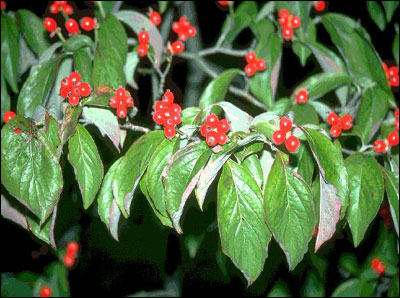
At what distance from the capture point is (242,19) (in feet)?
5.65

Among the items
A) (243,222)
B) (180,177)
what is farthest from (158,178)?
(243,222)

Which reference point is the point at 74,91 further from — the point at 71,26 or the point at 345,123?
the point at 345,123

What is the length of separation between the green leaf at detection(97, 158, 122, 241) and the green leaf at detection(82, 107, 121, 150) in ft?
0.16

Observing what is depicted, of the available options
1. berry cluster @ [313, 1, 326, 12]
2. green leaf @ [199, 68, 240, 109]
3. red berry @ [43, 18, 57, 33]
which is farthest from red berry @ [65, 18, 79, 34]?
berry cluster @ [313, 1, 326, 12]

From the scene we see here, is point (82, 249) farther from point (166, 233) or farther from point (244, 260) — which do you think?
point (244, 260)

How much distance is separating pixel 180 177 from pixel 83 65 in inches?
20.6

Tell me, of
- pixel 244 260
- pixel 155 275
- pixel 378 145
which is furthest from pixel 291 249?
pixel 155 275

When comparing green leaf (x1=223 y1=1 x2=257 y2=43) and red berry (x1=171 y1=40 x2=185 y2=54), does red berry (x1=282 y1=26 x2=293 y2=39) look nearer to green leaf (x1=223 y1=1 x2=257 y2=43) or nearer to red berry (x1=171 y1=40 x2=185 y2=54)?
green leaf (x1=223 y1=1 x2=257 y2=43)

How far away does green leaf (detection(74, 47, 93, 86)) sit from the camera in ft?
4.13

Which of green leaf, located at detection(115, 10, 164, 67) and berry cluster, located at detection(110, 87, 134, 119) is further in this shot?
green leaf, located at detection(115, 10, 164, 67)

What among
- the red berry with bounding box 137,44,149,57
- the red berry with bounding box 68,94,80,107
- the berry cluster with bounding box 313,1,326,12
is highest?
the red berry with bounding box 68,94,80,107

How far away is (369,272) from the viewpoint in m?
2.15

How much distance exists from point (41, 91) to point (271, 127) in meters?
0.61

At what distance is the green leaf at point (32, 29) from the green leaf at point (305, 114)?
0.79 metres
